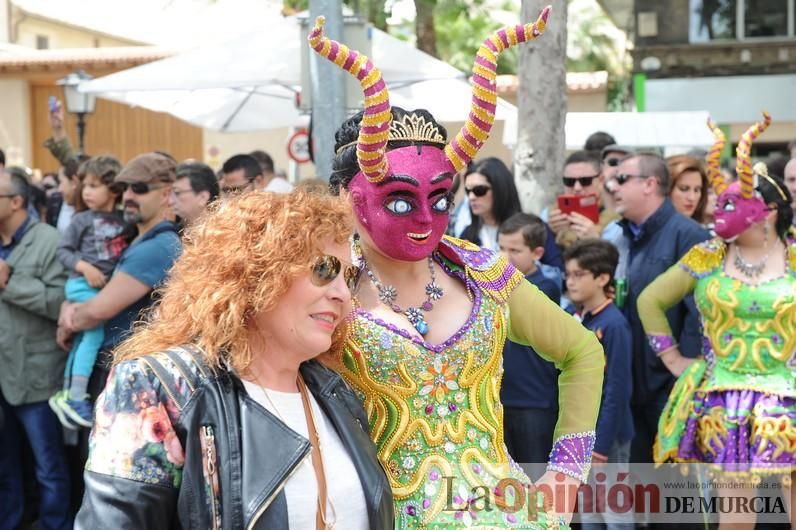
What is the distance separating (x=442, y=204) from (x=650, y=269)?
3223 mm

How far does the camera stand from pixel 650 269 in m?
5.97

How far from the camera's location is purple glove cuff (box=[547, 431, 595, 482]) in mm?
3127

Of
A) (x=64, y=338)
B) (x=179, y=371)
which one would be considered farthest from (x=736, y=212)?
(x=179, y=371)

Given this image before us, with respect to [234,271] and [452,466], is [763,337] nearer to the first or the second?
[452,466]

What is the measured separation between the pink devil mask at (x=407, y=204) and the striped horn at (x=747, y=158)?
2.50m

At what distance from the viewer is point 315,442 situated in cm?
237

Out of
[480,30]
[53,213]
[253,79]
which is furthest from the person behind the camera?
[480,30]

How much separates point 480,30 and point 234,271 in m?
24.0

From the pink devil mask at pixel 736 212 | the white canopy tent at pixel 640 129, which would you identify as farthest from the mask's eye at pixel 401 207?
the white canopy tent at pixel 640 129

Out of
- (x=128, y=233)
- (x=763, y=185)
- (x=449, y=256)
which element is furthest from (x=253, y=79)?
(x=449, y=256)

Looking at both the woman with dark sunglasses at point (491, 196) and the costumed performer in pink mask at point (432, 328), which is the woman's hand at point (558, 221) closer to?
the woman with dark sunglasses at point (491, 196)

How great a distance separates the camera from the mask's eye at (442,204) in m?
3.00

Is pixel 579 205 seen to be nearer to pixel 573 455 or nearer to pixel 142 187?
pixel 142 187

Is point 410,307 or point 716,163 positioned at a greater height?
point 716,163
